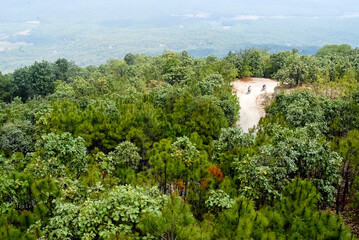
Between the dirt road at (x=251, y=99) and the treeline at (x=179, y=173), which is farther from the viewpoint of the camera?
the dirt road at (x=251, y=99)

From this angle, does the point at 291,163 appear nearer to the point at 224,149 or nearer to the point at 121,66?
the point at 224,149

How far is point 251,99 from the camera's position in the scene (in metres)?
28.9

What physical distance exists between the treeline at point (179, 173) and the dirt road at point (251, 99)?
2840mm

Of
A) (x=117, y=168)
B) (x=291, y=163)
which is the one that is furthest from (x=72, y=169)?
(x=291, y=163)

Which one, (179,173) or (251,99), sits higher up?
(251,99)

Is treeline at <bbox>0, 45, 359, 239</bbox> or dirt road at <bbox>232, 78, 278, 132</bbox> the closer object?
treeline at <bbox>0, 45, 359, 239</bbox>

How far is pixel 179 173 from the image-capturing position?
1045 cm

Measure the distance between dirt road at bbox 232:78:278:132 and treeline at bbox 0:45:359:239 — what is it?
2840 millimetres

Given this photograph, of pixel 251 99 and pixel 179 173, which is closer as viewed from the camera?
pixel 179 173

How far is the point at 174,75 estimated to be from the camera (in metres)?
31.6

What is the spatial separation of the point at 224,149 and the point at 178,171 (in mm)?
2840

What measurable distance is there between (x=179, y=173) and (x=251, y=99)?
20.0 m

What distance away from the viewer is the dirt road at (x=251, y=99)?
24.8 meters

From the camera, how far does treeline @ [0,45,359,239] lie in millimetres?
6602
